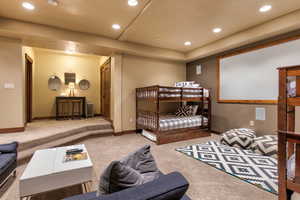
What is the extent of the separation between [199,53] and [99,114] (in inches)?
188

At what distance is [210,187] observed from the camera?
1.87 m

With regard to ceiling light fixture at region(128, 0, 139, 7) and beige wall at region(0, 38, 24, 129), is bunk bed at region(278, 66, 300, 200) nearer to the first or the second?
ceiling light fixture at region(128, 0, 139, 7)

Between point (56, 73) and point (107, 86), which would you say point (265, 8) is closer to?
point (107, 86)

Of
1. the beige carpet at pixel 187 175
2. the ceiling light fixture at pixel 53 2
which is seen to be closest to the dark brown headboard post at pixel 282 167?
the beige carpet at pixel 187 175

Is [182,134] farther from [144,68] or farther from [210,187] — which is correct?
[144,68]

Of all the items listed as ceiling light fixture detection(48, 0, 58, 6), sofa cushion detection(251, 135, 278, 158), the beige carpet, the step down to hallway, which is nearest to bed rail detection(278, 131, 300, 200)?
the beige carpet

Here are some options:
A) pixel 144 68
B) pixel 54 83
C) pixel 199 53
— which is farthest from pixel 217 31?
pixel 54 83

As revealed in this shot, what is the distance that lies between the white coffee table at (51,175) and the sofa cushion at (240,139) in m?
3.11

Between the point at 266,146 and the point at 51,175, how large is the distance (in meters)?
3.55

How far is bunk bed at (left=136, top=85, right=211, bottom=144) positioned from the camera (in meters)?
3.65

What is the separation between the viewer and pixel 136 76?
462 cm

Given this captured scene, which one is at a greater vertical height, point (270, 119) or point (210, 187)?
point (270, 119)

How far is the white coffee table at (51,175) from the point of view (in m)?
1.33

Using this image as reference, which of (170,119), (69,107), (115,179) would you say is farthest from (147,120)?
(69,107)
